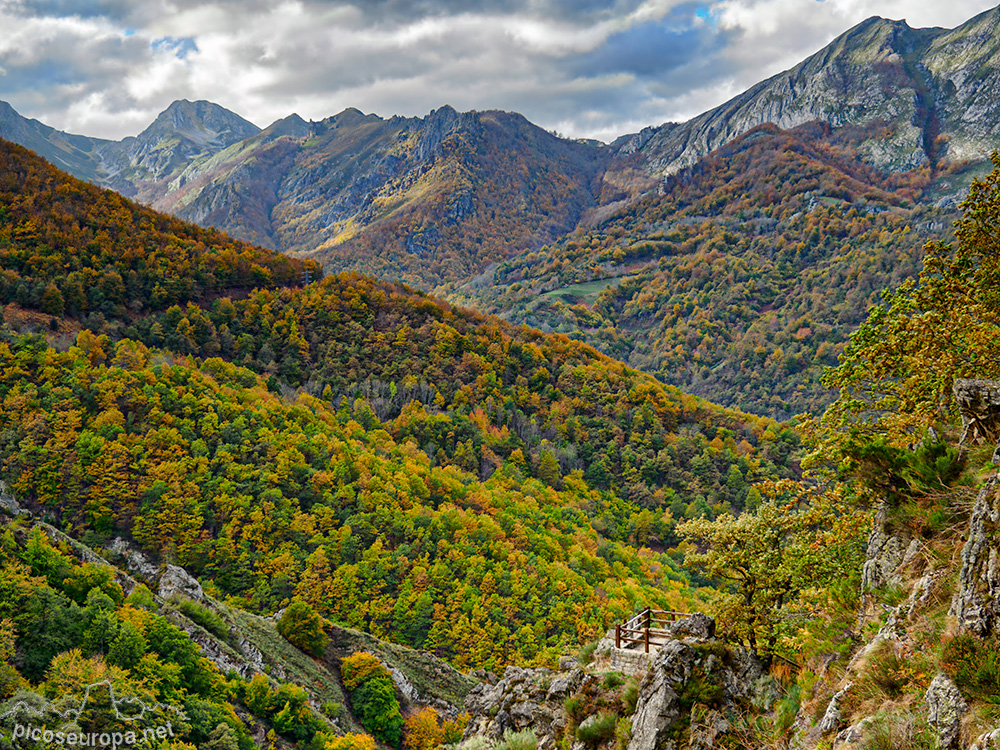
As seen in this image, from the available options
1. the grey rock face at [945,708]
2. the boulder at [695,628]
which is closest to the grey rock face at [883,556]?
the grey rock face at [945,708]

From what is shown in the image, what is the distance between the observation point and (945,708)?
623cm

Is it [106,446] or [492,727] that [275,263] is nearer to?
[106,446]

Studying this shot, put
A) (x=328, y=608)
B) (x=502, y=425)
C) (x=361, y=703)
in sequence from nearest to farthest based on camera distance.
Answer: (x=361, y=703)
(x=328, y=608)
(x=502, y=425)

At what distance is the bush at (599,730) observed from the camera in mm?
13016

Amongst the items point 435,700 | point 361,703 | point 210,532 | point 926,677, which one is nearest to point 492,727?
point 926,677

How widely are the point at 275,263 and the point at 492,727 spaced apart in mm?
70717

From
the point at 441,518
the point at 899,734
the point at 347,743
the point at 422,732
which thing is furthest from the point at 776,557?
the point at 441,518

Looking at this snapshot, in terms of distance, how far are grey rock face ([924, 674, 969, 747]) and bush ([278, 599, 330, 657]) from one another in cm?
3247

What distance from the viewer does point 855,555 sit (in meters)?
13.0

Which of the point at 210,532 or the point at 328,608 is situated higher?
the point at 210,532

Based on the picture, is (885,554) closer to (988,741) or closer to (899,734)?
(899,734)

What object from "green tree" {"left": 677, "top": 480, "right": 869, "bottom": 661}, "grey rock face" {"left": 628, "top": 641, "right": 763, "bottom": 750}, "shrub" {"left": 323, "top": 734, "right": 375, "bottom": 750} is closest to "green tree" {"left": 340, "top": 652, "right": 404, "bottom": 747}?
"shrub" {"left": 323, "top": 734, "right": 375, "bottom": 750}

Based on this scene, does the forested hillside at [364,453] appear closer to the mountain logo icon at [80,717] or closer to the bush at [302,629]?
the bush at [302,629]

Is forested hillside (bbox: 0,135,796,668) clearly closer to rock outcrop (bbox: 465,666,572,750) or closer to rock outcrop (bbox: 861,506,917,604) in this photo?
rock outcrop (bbox: 465,666,572,750)
